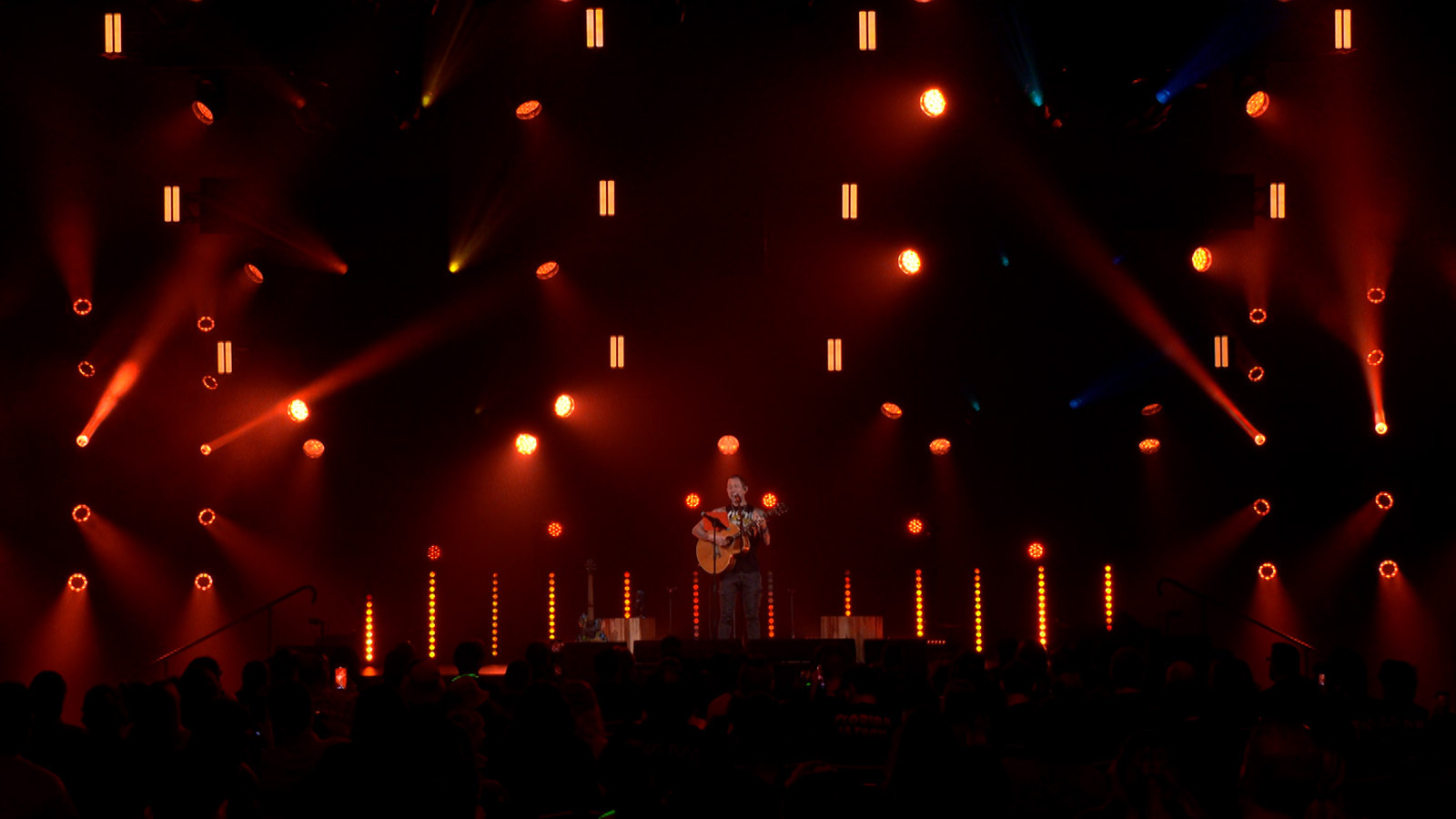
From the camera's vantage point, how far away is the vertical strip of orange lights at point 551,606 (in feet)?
55.7

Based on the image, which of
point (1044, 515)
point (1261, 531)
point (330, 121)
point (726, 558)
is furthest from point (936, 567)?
point (330, 121)

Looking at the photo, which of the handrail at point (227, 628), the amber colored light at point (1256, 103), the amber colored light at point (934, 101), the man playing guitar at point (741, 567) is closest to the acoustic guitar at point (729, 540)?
the man playing guitar at point (741, 567)

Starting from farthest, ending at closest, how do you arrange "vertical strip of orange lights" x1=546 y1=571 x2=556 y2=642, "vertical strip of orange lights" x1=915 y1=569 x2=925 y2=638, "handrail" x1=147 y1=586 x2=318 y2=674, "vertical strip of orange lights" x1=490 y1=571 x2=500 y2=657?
"vertical strip of orange lights" x1=915 y1=569 x2=925 y2=638 < "vertical strip of orange lights" x1=546 y1=571 x2=556 y2=642 < "vertical strip of orange lights" x1=490 y1=571 x2=500 y2=657 < "handrail" x1=147 y1=586 x2=318 y2=674

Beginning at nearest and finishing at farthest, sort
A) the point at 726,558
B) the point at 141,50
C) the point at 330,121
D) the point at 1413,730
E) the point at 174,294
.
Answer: the point at 1413,730 → the point at 141,50 → the point at 330,121 → the point at 174,294 → the point at 726,558

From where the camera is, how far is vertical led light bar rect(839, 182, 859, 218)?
15.6 meters

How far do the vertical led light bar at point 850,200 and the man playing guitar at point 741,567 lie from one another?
357 cm

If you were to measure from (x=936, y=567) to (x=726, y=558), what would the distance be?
2.84 m

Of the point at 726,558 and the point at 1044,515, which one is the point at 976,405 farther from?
the point at 726,558

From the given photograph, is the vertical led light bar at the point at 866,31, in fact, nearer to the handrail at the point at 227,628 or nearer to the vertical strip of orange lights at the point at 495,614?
the vertical strip of orange lights at the point at 495,614

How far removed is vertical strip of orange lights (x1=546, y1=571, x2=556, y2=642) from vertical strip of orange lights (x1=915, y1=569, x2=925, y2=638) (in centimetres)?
473

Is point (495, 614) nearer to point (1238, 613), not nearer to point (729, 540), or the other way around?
point (729, 540)

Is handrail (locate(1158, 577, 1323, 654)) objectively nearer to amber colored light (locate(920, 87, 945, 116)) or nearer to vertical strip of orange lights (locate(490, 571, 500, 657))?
amber colored light (locate(920, 87, 945, 116))

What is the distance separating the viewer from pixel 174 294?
49.5ft

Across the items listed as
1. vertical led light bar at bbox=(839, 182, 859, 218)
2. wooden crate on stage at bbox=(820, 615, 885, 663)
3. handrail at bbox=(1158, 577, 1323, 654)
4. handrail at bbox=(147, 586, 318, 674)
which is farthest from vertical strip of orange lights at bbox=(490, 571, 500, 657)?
handrail at bbox=(1158, 577, 1323, 654)
